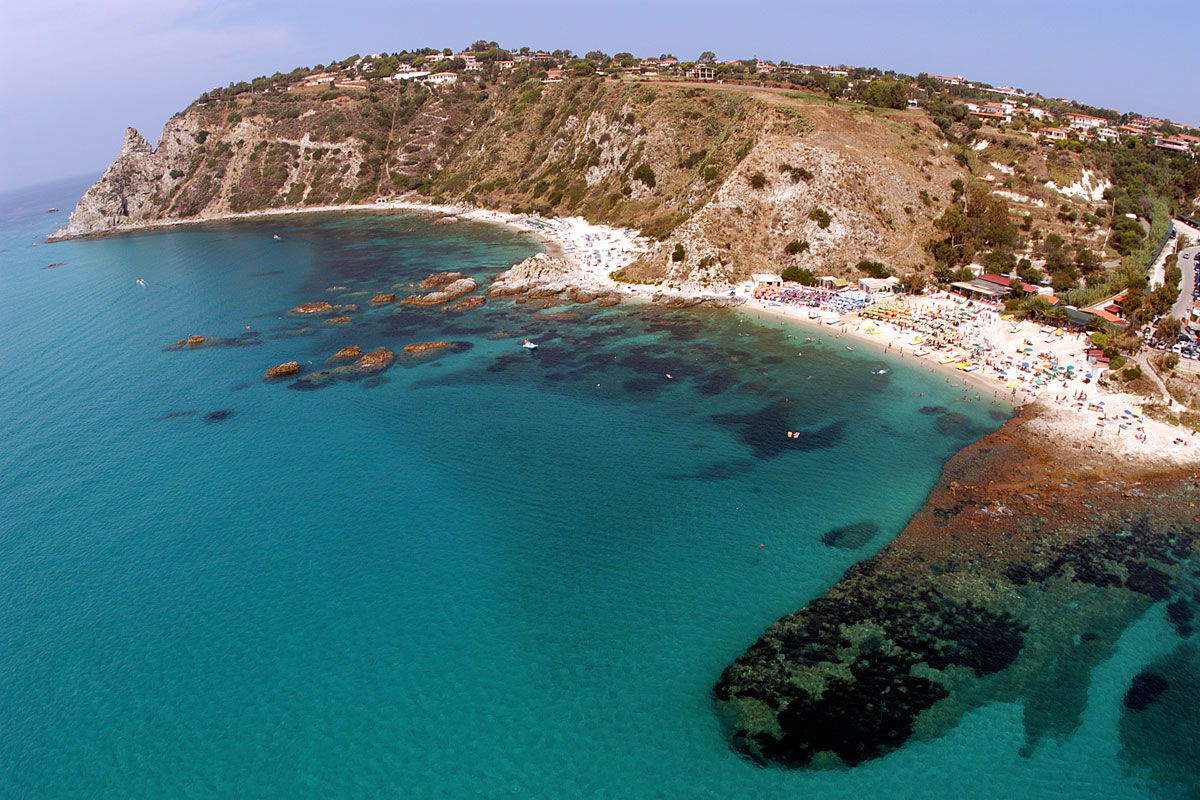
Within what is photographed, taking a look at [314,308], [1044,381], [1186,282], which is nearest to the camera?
[1044,381]

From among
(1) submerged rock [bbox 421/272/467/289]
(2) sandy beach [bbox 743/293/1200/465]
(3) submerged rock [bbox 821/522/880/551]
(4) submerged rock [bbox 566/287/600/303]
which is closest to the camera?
(3) submerged rock [bbox 821/522/880/551]

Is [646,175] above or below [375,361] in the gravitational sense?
above

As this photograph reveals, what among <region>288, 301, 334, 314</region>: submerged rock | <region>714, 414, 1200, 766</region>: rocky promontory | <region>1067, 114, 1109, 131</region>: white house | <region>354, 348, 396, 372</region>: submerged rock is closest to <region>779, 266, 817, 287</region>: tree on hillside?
<region>714, 414, 1200, 766</region>: rocky promontory

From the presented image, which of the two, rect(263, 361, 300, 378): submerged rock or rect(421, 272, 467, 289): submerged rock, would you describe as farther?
rect(421, 272, 467, 289): submerged rock

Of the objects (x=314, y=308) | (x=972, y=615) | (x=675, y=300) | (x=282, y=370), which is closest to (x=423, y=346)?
(x=282, y=370)

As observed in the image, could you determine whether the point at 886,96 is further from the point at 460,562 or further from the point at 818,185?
the point at 460,562

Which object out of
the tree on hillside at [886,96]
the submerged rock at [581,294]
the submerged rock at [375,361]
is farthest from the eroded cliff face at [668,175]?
the submerged rock at [375,361]

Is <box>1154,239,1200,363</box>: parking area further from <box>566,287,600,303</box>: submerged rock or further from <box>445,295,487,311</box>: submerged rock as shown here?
<box>445,295,487,311</box>: submerged rock
